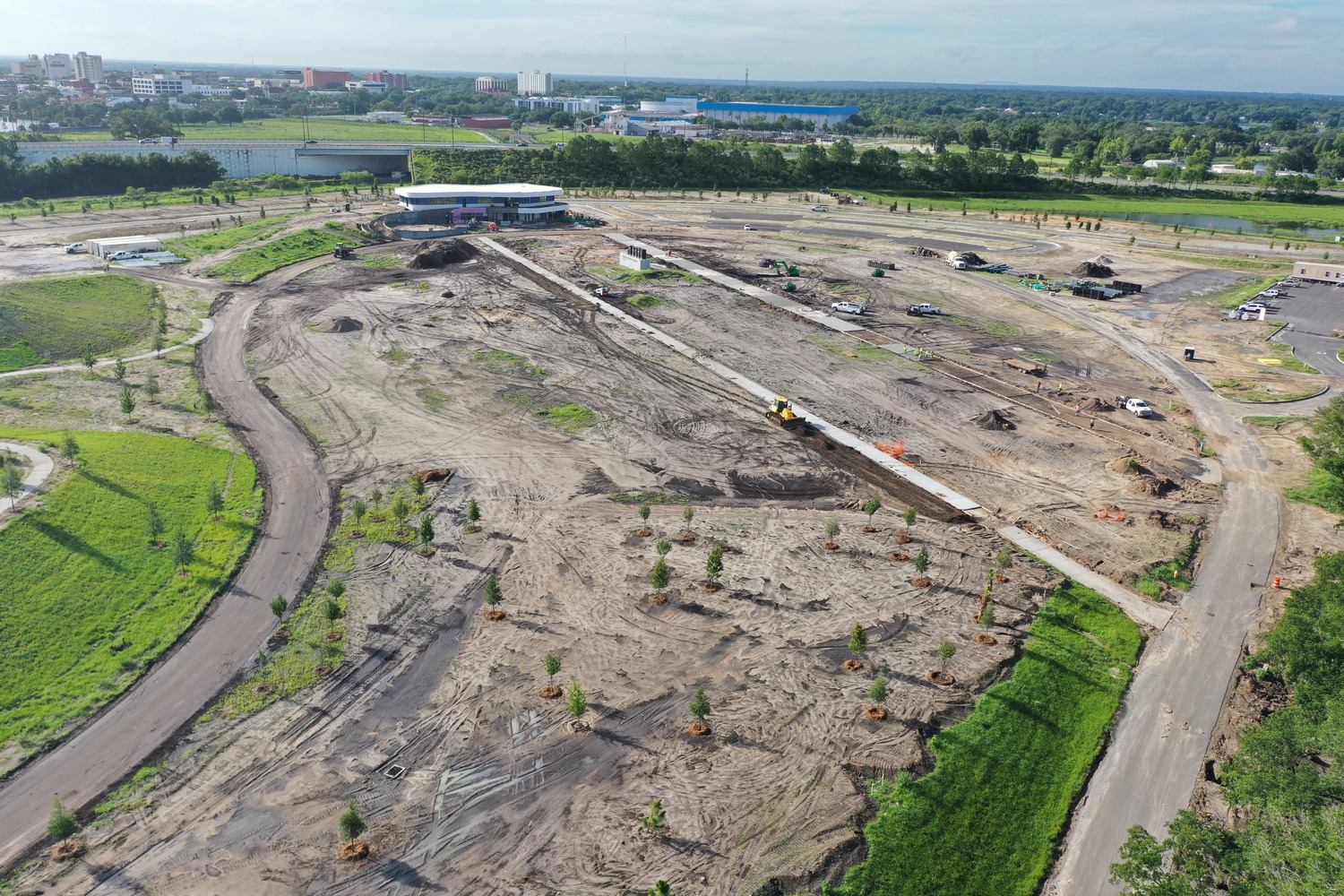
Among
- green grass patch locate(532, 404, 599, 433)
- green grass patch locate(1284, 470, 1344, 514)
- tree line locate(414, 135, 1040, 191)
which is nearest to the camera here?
green grass patch locate(1284, 470, 1344, 514)

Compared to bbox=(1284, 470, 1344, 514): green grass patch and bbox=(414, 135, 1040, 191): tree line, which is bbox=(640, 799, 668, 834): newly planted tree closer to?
bbox=(1284, 470, 1344, 514): green grass patch

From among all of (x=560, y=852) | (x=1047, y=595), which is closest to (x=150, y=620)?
(x=560, y=852)

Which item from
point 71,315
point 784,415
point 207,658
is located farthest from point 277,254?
point 207,658

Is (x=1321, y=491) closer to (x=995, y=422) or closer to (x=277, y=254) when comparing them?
(x=995, y=422)

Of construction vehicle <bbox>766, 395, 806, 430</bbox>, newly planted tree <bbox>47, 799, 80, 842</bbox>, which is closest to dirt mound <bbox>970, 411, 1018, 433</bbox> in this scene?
construction vehicle <bbox>766, 395, 806, 430</bbox>

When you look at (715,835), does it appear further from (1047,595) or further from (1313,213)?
(1313,213)

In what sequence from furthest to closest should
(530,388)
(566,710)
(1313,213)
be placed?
(1313,213), (530,388), (566,710)
